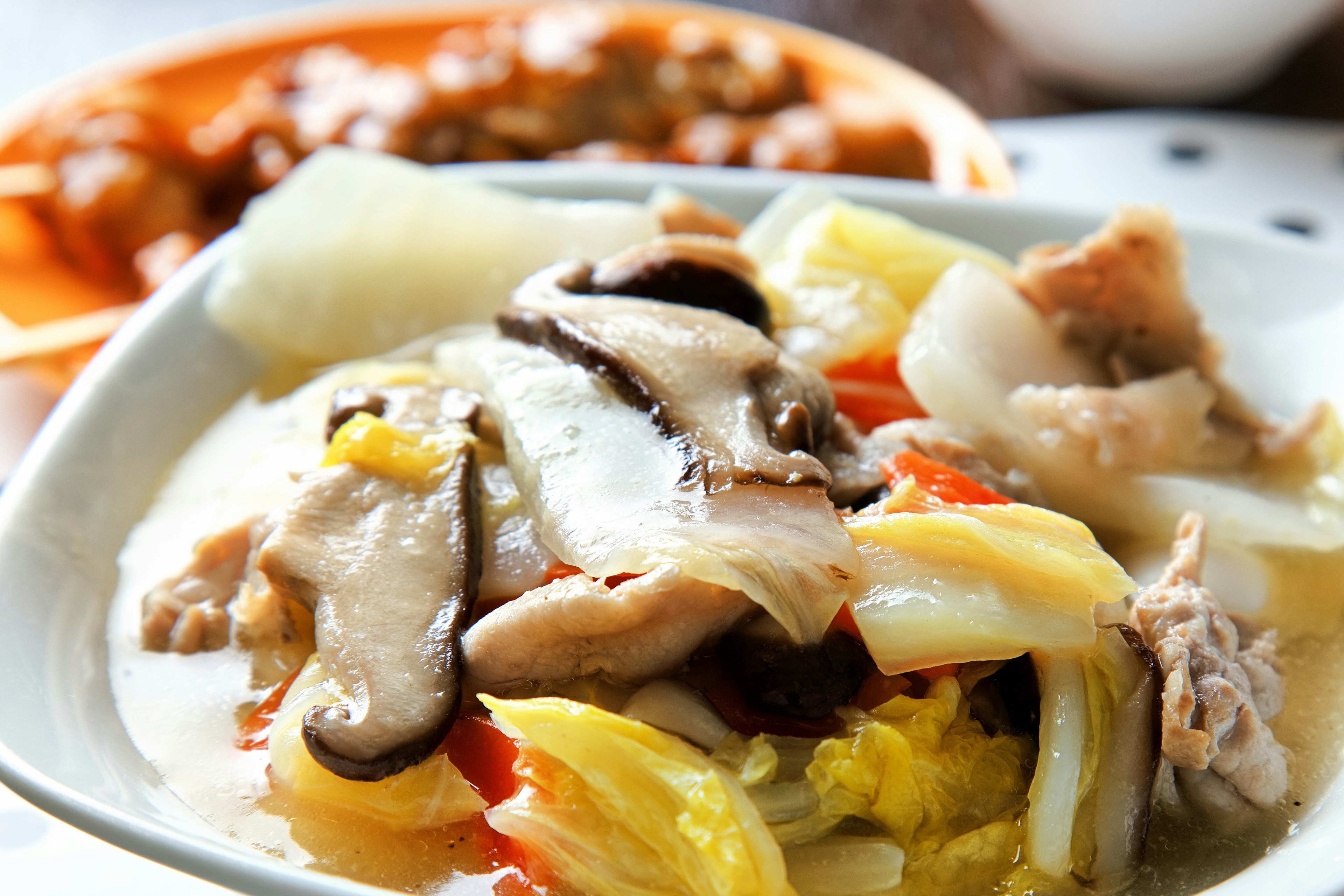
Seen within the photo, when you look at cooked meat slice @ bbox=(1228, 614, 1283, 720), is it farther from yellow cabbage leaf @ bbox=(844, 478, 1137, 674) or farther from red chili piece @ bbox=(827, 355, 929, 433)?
red chili piece @ bbox=(827, 355, 929, 433)

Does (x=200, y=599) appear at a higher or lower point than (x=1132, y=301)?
lower

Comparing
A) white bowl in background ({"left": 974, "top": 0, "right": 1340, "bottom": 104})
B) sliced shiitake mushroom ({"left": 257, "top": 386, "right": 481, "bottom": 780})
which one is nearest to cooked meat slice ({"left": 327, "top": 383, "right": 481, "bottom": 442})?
sliced shiitake mushroom ({"left": 257, "top": 386, "right": 481, "bottom": 780})

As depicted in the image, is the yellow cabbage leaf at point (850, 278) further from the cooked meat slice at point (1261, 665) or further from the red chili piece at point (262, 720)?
the red chili piece at point (262, 720)

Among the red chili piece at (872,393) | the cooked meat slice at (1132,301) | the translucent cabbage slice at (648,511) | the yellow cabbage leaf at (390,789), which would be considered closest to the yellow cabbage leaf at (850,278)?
the red chili piece at (872,393)

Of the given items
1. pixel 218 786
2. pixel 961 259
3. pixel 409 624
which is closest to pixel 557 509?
pixel 409 624

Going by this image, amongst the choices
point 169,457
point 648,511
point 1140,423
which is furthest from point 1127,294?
point 169,457

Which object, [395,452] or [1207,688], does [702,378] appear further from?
[1207,688]
